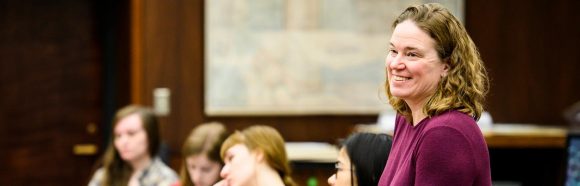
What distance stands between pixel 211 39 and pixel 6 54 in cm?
143

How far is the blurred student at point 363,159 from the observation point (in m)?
2.45

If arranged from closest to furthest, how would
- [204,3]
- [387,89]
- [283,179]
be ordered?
[387,89]
[283,179]
[204,3]

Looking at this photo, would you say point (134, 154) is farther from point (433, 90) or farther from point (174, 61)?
point (433, 90)

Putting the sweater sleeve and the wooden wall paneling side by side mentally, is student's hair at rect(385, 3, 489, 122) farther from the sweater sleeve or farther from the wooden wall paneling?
the wooden wall paneling

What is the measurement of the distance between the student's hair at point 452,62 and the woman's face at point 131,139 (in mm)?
2640

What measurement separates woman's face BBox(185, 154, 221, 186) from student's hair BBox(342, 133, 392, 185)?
129 cm

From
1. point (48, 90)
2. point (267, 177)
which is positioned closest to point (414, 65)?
point (267, 177)

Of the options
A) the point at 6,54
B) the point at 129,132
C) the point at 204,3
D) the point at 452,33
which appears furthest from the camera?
the point at 6,54

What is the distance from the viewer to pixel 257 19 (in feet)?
22.3

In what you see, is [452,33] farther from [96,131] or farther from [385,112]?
[96,131]

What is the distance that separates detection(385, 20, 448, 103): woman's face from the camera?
202 centimetres

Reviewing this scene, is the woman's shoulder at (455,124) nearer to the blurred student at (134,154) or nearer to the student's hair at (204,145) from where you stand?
the student's hair at (204,145)

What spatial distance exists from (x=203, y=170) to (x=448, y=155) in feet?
6.48

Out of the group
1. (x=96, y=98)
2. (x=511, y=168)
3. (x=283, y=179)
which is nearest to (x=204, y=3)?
(x=96, y=98)
